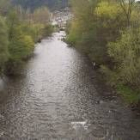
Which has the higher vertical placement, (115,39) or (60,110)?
(115,39)

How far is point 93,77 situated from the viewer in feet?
204

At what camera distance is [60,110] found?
4400 cm

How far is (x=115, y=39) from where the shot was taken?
64188 mm

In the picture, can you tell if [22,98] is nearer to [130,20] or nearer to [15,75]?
[15,75]

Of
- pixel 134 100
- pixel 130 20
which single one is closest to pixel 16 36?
pixel 130 20

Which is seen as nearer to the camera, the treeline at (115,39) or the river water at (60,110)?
the river water at (60,110)

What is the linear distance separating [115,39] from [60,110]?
79.1 feet

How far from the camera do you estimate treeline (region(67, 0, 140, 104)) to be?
145 ft

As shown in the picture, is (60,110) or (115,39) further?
(115,39)

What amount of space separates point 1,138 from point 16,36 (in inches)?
1319

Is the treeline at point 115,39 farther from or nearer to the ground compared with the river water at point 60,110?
farther from the ground

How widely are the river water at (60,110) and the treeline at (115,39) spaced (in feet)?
10.3

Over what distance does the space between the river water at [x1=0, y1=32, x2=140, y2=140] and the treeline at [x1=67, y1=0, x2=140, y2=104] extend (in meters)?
3.15

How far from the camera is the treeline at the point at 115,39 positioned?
44.2 meters
